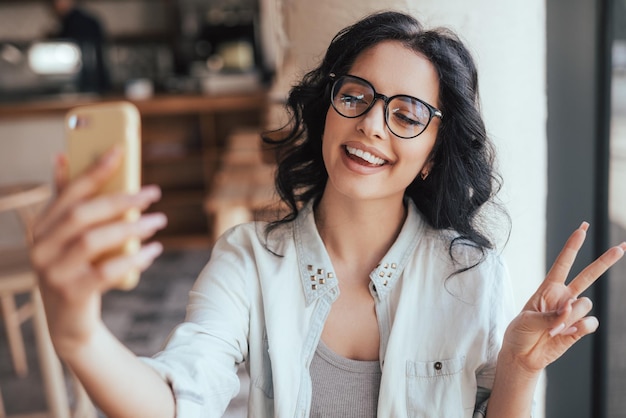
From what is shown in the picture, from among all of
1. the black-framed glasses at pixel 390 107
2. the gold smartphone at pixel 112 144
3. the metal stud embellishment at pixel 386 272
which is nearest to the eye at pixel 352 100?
the black-framed glasses at pixel 390 107

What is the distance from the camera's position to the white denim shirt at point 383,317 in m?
1.15

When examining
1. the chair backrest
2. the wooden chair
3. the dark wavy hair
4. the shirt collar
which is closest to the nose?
the dark wavy hair

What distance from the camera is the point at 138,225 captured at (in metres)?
0.63

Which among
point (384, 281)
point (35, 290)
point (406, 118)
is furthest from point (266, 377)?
point (35, 290)

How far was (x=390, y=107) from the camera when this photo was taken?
1.11 meters

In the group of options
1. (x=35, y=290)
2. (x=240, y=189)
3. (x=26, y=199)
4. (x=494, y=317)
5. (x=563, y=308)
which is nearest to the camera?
(x=563, y=308)

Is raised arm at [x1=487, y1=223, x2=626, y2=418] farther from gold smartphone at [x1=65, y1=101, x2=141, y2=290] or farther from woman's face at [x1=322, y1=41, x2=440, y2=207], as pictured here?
gold smartphone at [x1=65, y1=101, x2=141, y2=290]

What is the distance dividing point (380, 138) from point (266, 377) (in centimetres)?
48

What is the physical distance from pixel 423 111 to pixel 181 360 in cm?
57

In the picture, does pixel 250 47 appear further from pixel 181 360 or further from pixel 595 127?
pixel 181 360

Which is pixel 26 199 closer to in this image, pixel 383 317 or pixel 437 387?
pixel 383 317

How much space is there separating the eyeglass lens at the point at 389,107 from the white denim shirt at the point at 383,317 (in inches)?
8.9

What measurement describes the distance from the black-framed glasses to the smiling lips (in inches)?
2.1

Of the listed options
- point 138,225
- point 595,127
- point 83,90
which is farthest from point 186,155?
point 138,225
